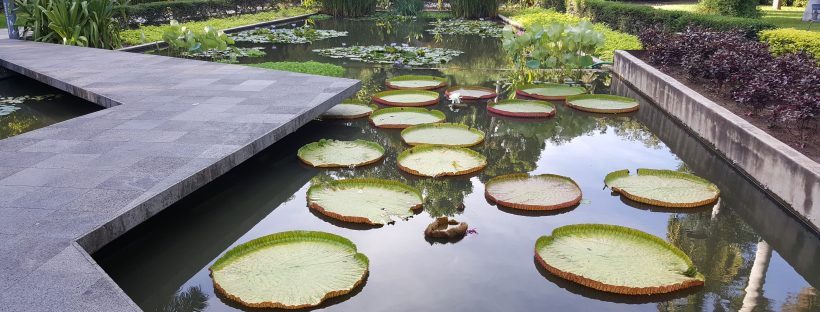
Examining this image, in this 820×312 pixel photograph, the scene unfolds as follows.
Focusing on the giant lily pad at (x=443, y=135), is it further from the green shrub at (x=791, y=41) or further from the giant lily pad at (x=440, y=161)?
the green shrub at (x=791, y=41)

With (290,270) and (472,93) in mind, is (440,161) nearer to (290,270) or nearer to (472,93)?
(290,270)

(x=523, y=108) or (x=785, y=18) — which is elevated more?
A: (x=785, y=18)

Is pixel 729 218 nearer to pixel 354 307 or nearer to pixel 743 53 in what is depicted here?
pixel 354 307

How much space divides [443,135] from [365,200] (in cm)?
166

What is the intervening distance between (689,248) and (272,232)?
253cm

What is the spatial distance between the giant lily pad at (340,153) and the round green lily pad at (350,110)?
1.06m

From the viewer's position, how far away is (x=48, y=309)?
2250mm

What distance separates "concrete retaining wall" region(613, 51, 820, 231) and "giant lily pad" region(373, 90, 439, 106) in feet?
8.50

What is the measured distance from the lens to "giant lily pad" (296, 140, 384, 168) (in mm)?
4859

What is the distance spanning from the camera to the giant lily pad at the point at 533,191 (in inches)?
161

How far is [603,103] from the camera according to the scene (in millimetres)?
6871

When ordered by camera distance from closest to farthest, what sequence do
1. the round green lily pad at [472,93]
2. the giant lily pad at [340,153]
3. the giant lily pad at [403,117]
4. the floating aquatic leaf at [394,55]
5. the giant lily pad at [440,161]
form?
the giant lily pad at [440,161] → the giant lily pad at [340,153] → the giant lily pad at [403,117] → the round green lily pad at [472,93] → the floating aquatic leaf at [394,55]

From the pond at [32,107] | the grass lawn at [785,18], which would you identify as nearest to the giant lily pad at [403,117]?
the pond at [32,107]

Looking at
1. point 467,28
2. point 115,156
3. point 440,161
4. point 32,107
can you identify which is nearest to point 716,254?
point 440,161
